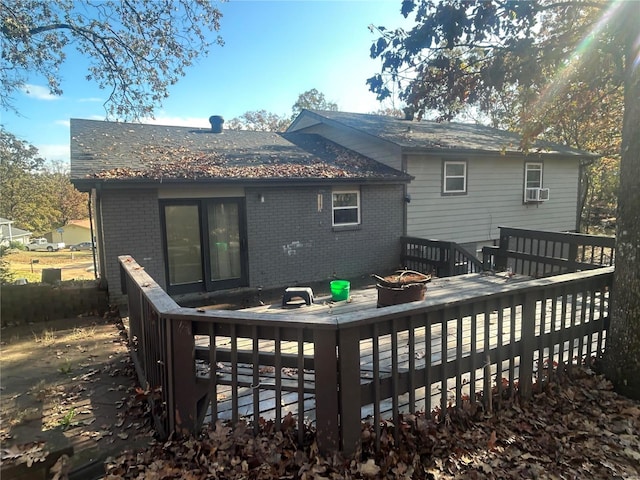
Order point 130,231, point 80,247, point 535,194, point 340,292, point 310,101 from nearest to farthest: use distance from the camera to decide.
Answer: point 340,292 < point 130,231 < point 535,194 < point 310,101 < point 80,247

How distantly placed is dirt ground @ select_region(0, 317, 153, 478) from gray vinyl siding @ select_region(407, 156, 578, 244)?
8.64 metres

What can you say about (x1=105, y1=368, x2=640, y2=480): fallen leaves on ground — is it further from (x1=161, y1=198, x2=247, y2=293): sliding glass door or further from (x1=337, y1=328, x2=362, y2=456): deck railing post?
(x1=161, y1=198, x2=247, y2=293): sliding glass door

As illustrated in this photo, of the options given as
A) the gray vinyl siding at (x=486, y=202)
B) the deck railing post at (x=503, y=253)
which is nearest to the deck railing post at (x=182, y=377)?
the deck railing post at (x=503, y=253)

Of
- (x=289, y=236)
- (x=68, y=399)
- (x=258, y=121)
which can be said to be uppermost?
(x=258, y=121)

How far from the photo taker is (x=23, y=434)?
8.63ft

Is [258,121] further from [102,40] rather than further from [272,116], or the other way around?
[102,40]

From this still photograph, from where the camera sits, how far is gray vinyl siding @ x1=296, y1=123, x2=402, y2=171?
11398 mm

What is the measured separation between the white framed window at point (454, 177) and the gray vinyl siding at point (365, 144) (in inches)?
66.5

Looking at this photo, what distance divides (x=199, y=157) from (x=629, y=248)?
28.7 ft

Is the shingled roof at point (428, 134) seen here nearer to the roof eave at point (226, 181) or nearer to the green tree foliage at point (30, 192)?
the roof eave at point (226, 181)

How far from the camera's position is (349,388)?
244 centimetres

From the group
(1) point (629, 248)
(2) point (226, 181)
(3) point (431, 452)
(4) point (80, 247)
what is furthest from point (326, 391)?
(4) point (80, 247)

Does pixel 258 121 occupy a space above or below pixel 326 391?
above

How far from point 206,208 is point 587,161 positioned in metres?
14.8
